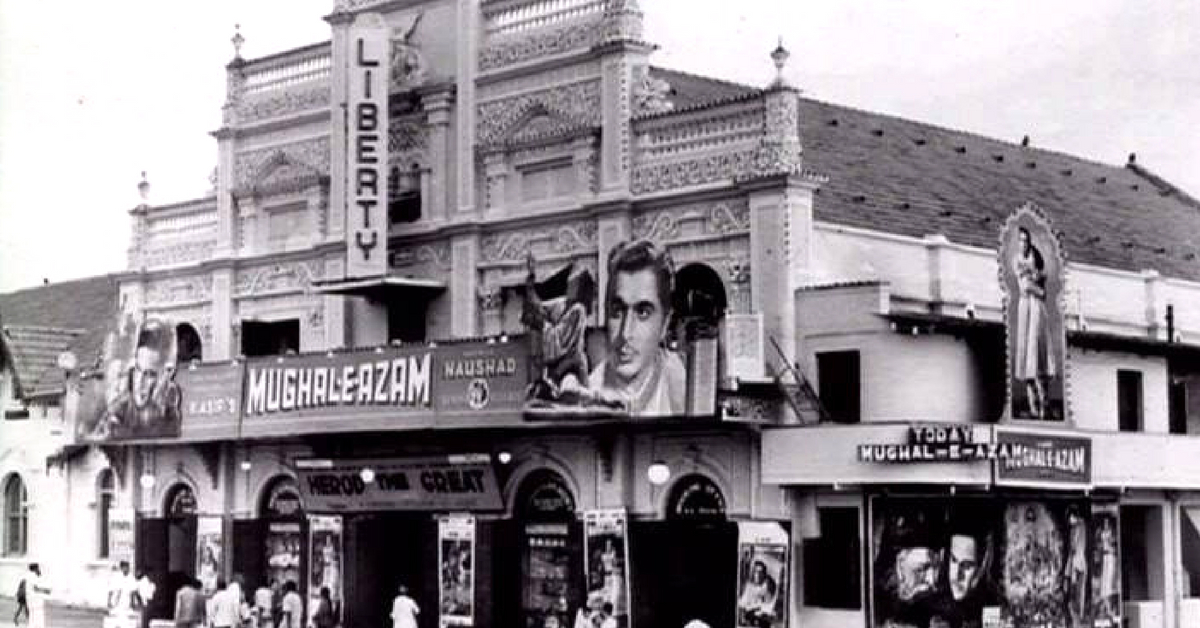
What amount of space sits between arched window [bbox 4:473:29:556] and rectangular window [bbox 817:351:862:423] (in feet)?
86.1

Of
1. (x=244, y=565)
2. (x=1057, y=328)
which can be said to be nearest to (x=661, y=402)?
(x=1057, y=328)

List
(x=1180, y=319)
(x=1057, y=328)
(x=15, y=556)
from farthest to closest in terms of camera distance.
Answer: (x=15, y=556) → (x=1180, y=319) → (x=1057, y=328)

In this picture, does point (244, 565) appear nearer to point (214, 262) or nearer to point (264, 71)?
point (214, 262)

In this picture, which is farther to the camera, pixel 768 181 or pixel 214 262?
pixel 214 262

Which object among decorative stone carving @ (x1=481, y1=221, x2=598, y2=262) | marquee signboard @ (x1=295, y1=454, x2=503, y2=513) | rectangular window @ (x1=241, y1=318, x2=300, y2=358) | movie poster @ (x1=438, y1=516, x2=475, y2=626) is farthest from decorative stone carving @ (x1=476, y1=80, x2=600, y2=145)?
movie poster @ (x1=438, y1=516, x2=475, y2=626)

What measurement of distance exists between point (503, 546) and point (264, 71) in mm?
13032

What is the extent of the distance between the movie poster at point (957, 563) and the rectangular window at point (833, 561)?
0.69 m

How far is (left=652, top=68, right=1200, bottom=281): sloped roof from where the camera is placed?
39.0 metres

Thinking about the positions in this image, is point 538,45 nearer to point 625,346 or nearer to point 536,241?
point 536,241

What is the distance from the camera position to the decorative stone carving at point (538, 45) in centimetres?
3756

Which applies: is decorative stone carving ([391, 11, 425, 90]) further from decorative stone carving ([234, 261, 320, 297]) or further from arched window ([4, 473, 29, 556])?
arched window ([4, 473, 29, 556])

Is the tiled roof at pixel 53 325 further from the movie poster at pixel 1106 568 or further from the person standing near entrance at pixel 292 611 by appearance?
the movie poster at pixel 1106 568

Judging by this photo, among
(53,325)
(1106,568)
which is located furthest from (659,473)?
(53,325)

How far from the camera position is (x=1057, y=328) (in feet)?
115
